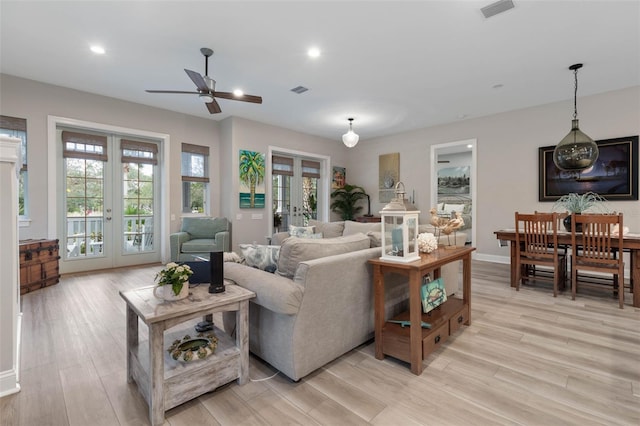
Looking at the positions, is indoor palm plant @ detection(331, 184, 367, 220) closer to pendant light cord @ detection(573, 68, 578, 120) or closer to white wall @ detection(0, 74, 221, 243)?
white wall @ detection(0, 74, 221, 243)

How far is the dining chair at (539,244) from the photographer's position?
11.9ft

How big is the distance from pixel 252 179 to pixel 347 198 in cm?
277

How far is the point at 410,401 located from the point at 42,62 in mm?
5406

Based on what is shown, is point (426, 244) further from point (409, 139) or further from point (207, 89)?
point (409, 139)

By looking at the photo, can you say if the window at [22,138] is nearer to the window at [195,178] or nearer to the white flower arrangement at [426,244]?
the window at [195,178]

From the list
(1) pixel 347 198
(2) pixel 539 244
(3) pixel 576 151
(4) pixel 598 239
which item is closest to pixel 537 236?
(2) pixel 539 244

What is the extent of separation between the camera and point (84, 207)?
488 cm

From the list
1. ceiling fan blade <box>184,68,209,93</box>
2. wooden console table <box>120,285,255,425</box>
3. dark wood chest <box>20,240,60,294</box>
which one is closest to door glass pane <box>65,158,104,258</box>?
dark wood chest <box>20,240,60,294</box>

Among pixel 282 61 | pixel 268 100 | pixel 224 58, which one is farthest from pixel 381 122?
pixel 224 58

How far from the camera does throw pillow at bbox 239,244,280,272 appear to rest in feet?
7.26

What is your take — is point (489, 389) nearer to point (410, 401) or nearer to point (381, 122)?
point (410, 401)

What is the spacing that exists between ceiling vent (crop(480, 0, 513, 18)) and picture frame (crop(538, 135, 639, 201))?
340cm

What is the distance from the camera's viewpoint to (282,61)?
3643mm

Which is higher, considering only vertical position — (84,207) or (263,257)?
(84,207)
